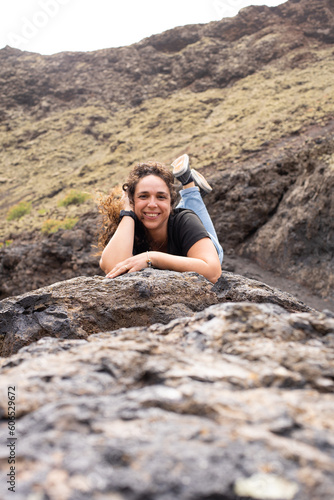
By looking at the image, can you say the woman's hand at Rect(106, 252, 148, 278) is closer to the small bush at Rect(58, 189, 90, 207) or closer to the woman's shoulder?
the woman's shoulder

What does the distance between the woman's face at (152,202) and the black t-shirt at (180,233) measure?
0.35 feet

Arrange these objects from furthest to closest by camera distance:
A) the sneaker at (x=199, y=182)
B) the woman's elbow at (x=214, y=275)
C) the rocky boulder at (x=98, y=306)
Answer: the sneaker at (x=199, y=182), the woman's elbow at (x=214, y=275), the rocky boulder at (x=98, y=306)

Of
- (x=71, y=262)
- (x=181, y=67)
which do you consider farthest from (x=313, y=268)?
(x=181, y=67)

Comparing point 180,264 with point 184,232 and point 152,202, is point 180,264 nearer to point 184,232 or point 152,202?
point 184,232

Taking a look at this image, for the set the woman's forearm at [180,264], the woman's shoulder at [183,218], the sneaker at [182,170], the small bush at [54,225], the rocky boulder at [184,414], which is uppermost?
the sneaker at [182,170]

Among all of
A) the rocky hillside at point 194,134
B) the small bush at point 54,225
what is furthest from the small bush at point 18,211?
the small bush at point 54,225

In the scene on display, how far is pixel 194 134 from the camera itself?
69.5 ft

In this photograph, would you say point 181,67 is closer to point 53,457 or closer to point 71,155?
point 71,155

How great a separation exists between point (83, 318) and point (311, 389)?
1462mm

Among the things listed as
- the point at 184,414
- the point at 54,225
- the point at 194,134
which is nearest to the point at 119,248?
the point at 184,414

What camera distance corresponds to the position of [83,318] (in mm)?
2166

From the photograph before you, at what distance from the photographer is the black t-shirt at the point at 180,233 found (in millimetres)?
3236

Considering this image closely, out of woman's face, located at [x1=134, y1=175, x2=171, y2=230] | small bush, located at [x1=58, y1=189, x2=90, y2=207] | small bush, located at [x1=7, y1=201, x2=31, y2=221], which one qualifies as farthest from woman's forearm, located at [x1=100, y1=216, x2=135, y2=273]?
small bush, located at [x1=7, y1=201, x2=31, y2=221]

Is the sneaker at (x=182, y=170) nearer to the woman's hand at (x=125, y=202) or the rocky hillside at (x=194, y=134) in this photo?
the woman's hand at (x=125, y=202)
